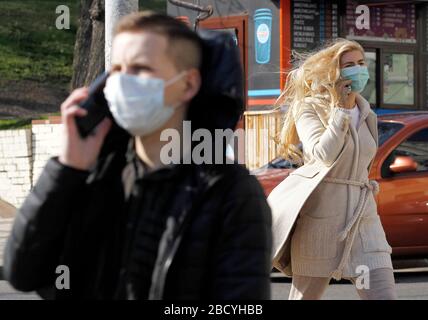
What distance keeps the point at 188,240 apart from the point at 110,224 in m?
0.23

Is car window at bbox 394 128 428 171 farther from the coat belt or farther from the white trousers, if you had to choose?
the white trousers

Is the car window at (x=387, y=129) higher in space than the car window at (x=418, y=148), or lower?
higher

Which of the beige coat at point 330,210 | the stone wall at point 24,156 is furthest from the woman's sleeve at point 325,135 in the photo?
the stone wall at point 24,156

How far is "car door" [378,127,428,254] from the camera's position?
32.1 ft

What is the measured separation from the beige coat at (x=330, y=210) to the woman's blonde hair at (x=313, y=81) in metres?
0.10

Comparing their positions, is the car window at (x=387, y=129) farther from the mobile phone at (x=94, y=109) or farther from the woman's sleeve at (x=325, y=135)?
the mobile phone at (x=94, y=109)

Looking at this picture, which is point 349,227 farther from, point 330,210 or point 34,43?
point 34,43

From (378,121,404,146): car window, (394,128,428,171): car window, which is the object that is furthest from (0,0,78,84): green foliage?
(394,128,428,171): car window

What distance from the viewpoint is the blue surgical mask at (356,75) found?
557cm

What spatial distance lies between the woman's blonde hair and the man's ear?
294 centimetres

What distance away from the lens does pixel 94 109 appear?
8.80 ft

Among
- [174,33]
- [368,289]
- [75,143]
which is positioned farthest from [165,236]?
[368,289]

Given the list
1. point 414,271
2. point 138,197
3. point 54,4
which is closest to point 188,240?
point 138,197
